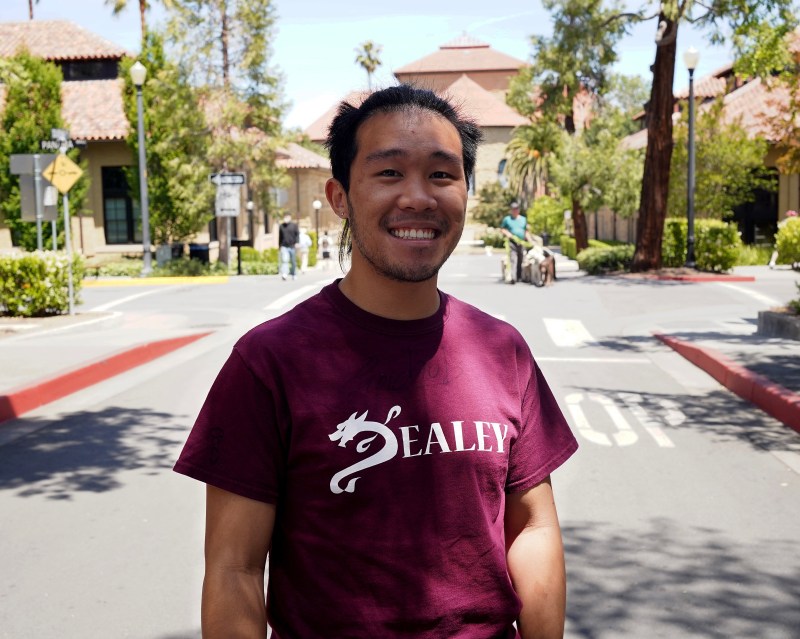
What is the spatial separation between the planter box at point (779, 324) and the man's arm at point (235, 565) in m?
13.0

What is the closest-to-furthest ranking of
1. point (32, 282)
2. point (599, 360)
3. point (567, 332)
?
point (599, 360) < point (567, 332) < point (32, 282)

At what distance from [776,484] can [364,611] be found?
567 cm

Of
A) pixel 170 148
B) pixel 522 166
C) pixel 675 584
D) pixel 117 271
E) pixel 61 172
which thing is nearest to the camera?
pixel 675 584

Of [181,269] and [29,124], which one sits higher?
[29,124]

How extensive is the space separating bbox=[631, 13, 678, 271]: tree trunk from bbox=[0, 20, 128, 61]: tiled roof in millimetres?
22024

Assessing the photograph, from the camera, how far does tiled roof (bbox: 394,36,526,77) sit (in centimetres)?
9431

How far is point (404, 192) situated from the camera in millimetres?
2215

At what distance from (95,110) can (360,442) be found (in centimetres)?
3906

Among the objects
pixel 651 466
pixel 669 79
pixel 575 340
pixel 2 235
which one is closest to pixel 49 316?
pixel 575 340

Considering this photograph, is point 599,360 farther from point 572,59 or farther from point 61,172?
point 572,59

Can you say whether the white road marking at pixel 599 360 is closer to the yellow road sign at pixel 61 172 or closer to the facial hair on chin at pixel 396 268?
the yellow road sign at pixel 61 172

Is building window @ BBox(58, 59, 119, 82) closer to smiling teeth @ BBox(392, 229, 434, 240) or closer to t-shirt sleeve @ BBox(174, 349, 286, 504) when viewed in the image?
smiling teeth @ BBox(392, 229, 434, 240)

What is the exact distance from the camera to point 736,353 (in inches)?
489

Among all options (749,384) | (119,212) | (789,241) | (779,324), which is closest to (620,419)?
(749,384)
